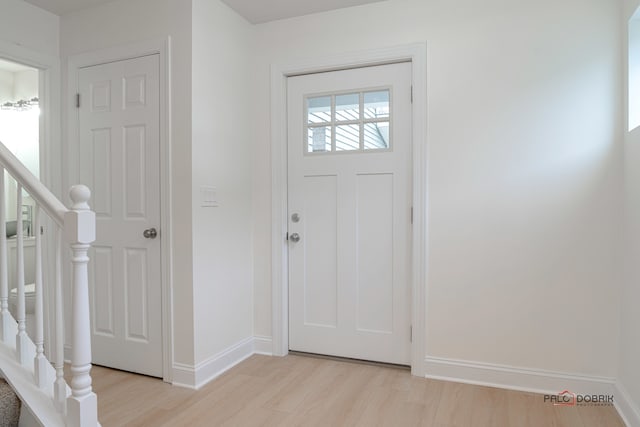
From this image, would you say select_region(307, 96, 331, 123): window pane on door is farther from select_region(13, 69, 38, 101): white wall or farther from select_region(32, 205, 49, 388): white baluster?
select_region(13, 69, 38, 101): white wall

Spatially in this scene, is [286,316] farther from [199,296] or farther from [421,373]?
[421,373]

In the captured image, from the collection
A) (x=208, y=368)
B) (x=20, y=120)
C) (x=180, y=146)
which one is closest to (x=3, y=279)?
(x=180, y=146)

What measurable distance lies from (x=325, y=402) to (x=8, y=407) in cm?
146

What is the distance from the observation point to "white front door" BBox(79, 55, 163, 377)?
260 cm

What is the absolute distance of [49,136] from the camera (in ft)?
9.26

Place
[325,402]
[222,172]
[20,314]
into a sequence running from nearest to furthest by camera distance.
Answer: [20,314] < [325,402] < [222,172]

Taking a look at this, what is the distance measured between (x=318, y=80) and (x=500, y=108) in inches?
48.9

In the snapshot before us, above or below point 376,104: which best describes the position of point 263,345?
below

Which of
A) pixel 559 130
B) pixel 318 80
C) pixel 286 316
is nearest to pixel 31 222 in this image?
pixel 286 316

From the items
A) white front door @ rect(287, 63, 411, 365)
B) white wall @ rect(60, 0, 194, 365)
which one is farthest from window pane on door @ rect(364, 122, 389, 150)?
white wall @ rect(60, 0, 194, 365)

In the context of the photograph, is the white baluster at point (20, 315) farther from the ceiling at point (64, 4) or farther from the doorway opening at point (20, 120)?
the doorway opening at point (20, 120)

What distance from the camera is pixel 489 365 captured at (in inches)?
98.4

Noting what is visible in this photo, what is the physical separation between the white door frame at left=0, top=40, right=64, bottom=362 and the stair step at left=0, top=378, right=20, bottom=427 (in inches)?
54.2

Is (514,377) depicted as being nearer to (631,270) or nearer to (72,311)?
(631,270)
